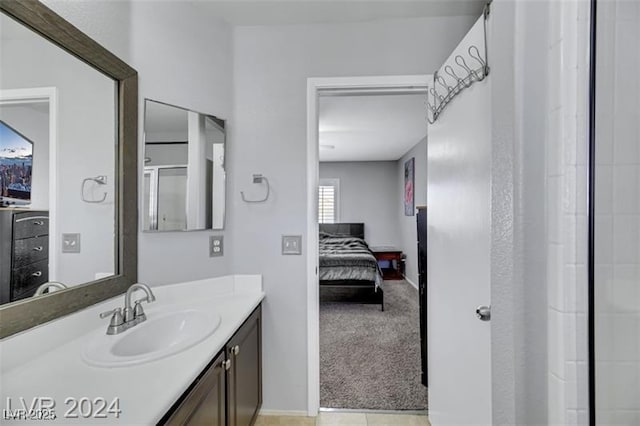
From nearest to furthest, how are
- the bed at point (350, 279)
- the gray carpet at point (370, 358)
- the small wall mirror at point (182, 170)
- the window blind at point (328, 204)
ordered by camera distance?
the small wall mirror at point (182, 170), the gray carpet at point (370, 358), the bed at point (350, 279), the window blind at point (328, 204)

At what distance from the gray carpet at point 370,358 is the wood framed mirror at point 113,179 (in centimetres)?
159

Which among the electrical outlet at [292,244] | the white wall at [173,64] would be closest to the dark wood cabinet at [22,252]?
the white wall at [173,64]

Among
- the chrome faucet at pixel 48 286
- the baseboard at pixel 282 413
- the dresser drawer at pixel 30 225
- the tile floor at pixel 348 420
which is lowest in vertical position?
the tile floor at pixel 348 420

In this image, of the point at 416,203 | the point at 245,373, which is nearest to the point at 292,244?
the point at 245,373

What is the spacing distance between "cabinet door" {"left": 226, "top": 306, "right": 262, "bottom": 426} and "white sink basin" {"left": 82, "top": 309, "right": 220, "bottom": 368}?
18cm

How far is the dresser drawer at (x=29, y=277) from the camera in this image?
3.15ft

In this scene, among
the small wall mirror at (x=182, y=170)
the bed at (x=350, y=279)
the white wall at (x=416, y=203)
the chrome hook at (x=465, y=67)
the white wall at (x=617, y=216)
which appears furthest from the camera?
the white wall at (x=416, y=203)

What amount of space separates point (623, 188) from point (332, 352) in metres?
2.61

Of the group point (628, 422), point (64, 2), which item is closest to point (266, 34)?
point (64, 2)

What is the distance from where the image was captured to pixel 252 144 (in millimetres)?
1976

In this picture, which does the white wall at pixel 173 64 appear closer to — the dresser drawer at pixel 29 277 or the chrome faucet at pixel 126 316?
the chrome faucet at pixel 126 316

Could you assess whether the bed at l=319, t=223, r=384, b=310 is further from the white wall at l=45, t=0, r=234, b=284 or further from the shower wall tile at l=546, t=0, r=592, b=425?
the shower wall tile at l=546, t=0, r=592, b=425

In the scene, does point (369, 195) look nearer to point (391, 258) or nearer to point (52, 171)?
point (391, 258)

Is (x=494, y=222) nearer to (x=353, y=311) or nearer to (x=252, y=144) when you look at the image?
(x=252, y=144)
